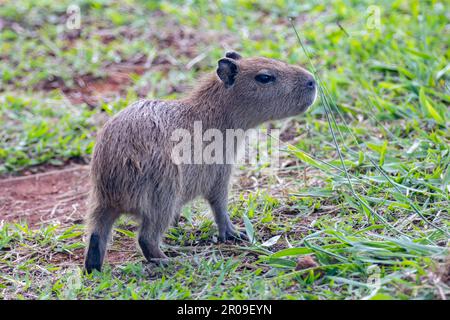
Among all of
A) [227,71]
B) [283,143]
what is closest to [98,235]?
[227,71]

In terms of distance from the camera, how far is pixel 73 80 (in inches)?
291

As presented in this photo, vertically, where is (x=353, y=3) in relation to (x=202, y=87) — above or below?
above

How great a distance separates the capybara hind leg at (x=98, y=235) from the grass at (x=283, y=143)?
82 mm

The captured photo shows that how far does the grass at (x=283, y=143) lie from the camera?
12.9ft

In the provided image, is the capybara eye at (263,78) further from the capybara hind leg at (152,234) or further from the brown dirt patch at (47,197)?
the brown dirt patch at (47,197)

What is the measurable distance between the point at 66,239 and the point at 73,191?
34.6 inches

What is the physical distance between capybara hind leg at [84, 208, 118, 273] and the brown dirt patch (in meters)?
0.91

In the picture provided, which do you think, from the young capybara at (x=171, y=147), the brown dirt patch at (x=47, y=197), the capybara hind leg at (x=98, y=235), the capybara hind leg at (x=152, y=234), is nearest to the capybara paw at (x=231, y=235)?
the young capybara at (x=171, y=147)

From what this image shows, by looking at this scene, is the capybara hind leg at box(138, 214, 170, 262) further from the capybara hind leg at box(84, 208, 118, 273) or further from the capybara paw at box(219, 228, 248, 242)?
the capybara paw at box(219, 228, 248, 242)

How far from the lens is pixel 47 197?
5.61 m

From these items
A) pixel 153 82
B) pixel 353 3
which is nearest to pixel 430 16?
pixel 353 3

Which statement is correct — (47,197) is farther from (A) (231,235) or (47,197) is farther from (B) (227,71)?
(B) (227,71)

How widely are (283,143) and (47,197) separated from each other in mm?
1852
